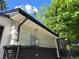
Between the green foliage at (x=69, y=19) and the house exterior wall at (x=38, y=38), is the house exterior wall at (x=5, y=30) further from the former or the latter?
the green foliage at (x=69, y=19)

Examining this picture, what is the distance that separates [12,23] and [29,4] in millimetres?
3133

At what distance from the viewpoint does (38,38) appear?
41.6 ft

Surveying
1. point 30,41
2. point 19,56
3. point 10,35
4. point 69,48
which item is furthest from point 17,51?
point 69,48

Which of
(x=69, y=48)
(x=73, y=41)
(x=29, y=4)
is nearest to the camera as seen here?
(x=29, y=4)

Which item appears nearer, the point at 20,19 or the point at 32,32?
the point at 20,19

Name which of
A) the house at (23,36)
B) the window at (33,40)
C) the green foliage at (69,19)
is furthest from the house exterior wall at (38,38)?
the green foliage at (69,19)

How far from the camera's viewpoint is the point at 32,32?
12094 mm

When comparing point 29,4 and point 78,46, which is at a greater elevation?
point 29,4

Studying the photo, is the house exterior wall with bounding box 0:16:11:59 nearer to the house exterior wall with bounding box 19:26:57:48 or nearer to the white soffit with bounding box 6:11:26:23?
the white soffit with bounding box 6:11:26:23

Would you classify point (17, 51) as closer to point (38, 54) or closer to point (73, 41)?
point (38, 54)

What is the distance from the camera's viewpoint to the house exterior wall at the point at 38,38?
11.2 m

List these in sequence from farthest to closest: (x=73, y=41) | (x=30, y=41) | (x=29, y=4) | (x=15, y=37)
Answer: (x=73, y=41), (x=30, y=41), (x=15, y=37), (x=29, y=4)

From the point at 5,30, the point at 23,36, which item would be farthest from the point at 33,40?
the point at 5,30

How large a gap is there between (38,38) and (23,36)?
68.4 inches
